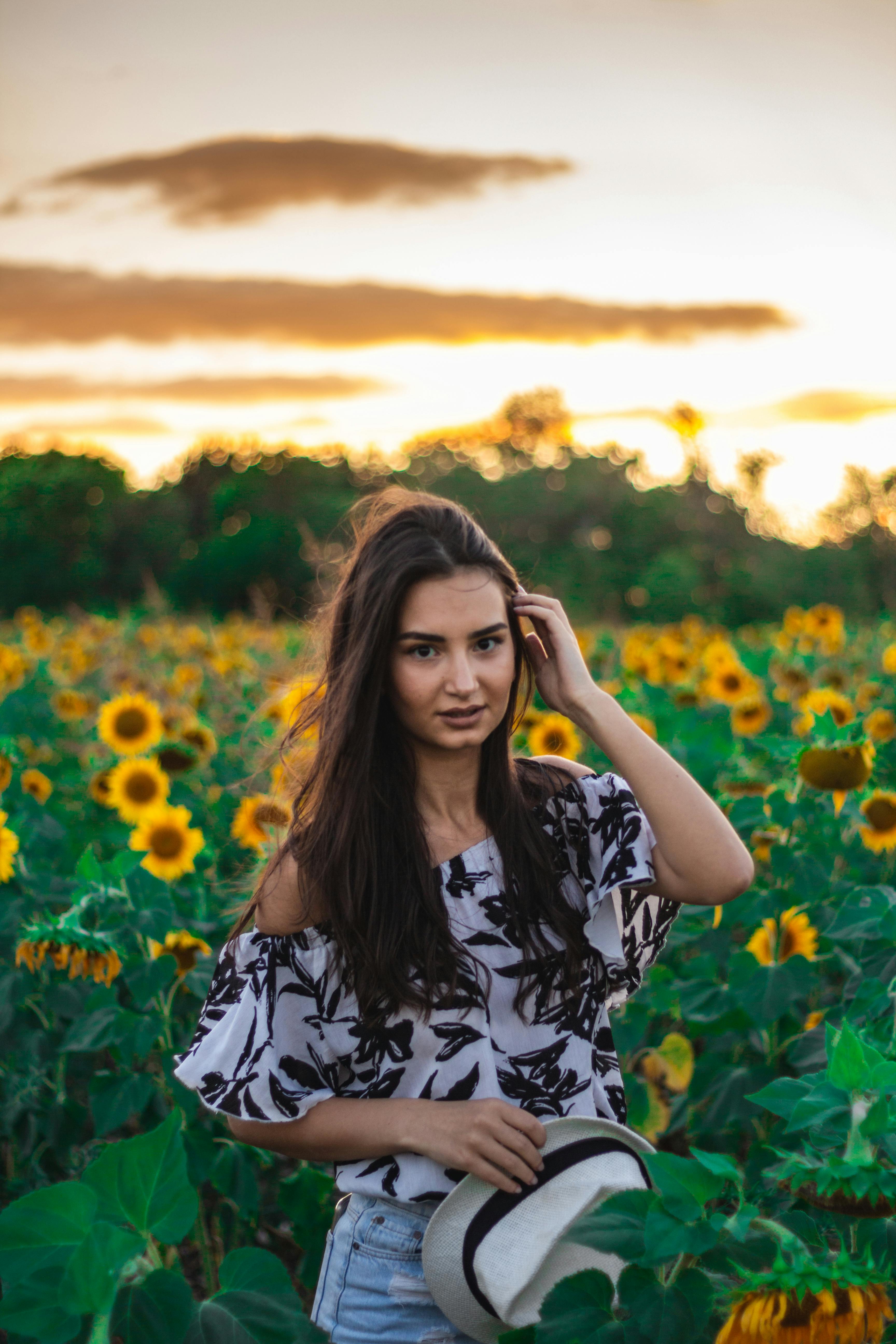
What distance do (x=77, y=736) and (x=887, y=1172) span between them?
450 cm

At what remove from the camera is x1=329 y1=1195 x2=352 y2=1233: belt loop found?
1759 mm

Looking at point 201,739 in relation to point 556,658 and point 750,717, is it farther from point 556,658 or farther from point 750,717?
point 556,658

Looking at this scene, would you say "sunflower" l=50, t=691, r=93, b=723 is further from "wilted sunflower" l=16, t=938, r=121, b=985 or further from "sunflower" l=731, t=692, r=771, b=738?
"wilted sunflower" l=16, t=938, r=121, b=985

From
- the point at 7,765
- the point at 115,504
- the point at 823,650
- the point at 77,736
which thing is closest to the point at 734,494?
the point at 115,504

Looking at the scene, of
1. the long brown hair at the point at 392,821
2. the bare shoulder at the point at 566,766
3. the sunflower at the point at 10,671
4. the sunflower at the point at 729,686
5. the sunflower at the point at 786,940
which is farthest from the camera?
the sunflower at the point at 10,671

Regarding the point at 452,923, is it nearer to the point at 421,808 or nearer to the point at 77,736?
the point at 421,808

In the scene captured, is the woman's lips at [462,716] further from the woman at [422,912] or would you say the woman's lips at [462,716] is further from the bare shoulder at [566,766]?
the bare shoulder at [566,766]

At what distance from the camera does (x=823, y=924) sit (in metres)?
2.40

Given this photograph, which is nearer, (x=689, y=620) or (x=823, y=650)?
(x=823, y=650)

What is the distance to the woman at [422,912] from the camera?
1.68m

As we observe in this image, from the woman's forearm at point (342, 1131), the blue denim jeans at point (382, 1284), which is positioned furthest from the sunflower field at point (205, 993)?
the blue denim jeans at point (382, 1284)

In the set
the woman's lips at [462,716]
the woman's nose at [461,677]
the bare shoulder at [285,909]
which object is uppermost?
the woman's nose at [461,677]

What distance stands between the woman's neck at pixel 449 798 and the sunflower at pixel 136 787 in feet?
6.10

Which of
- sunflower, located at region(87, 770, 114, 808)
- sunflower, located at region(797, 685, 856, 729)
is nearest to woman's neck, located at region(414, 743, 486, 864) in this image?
sunflower, located at region(797, 685, 856, 729)
